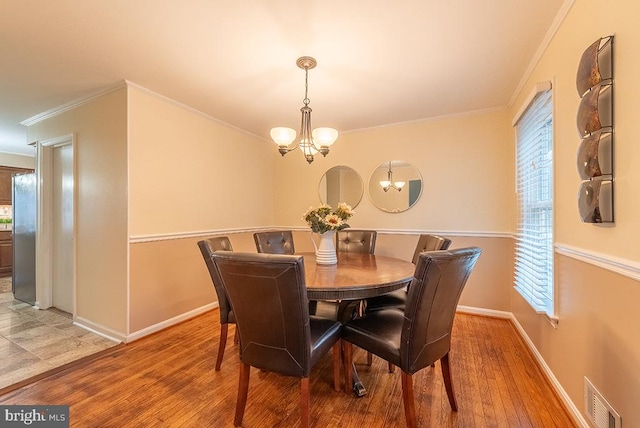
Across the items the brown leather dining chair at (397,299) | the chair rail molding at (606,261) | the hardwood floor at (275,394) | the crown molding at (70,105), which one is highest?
the crown molding at (70,105)

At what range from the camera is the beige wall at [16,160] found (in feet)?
16.4

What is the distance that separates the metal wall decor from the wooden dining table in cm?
95

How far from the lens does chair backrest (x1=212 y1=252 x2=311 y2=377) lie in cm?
123

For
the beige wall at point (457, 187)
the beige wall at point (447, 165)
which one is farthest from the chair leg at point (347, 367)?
the beige wall at point (447, 165)

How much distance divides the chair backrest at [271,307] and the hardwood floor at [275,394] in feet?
1.45

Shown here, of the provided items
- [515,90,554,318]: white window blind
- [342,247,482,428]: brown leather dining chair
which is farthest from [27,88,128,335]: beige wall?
[515,90,554,318]: white window blind

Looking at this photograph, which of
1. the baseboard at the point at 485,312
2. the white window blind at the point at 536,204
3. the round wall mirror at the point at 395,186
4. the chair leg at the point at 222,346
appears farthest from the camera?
the round wall mirror at the point at 395,186

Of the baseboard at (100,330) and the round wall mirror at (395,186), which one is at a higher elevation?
the round wall mirror at (395,186)

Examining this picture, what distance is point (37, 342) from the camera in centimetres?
243

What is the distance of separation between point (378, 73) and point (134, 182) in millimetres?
2337

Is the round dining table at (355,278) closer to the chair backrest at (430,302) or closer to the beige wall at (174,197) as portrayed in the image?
the chair backrest at (430,302)

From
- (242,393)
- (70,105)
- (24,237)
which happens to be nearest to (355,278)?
(242,393)

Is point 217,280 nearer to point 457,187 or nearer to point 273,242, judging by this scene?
point 273,242

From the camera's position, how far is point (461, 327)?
2.79 m
